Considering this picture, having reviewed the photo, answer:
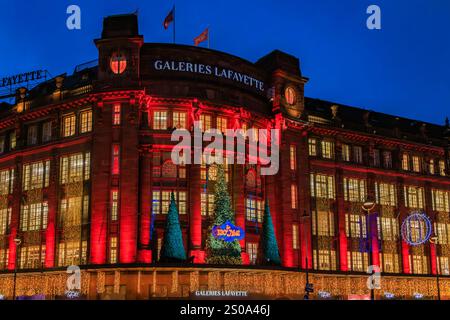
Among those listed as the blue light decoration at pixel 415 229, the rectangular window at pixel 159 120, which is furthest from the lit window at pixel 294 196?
the blue light decoration at pixel 415 229

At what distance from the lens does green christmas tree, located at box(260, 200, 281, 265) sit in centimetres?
5209

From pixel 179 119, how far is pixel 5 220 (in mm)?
21178

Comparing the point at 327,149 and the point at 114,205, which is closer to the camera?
the point at 114,205

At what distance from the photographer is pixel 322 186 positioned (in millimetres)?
64125

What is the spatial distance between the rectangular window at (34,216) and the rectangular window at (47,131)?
6388mm

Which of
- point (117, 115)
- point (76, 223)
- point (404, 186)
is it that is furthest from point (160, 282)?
point (404, 186)

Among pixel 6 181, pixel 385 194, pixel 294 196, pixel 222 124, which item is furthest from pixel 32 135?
pixel 385 194

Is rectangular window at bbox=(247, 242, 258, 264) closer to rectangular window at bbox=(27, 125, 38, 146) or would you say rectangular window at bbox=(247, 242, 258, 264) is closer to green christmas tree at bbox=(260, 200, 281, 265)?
green christmas tree at bbox=(260, 200, 281, 265)

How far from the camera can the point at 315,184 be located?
6359 cm

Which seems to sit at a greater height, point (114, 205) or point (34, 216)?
point (114, 205)

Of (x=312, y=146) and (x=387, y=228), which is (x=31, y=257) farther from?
(x=387, y=228)

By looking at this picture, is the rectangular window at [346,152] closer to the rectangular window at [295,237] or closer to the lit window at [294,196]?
the lit window at [294,196]

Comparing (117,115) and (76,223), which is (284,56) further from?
(76,223)

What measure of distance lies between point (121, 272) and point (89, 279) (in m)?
2.97
